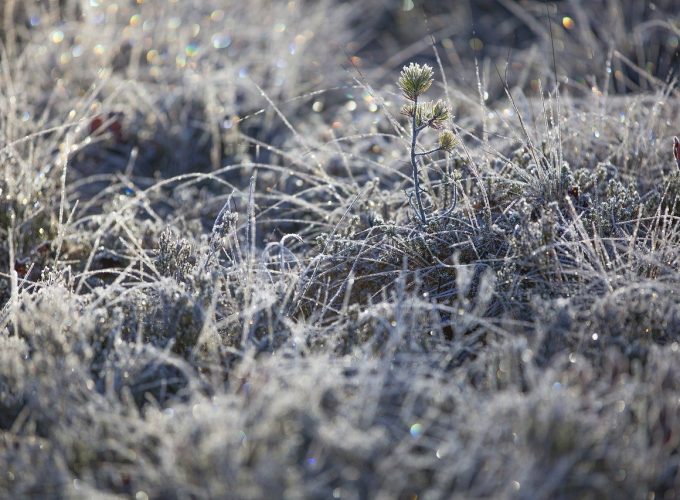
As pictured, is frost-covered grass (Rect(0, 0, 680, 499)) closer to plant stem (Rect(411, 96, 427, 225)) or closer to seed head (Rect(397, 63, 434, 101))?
plant stem (Rect(411, 96, 427, 225))

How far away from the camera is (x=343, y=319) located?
2424mm

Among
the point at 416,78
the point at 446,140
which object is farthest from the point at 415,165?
the point at 416,78

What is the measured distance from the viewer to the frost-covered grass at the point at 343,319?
1667mm

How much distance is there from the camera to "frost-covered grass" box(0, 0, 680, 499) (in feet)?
5.47

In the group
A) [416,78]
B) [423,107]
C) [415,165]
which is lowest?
[415,165]

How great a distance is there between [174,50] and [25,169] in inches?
76.1

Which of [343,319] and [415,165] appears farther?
[415,165]

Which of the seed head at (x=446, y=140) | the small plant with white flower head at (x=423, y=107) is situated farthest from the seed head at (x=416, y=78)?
the seed head at (x=446, y=140)

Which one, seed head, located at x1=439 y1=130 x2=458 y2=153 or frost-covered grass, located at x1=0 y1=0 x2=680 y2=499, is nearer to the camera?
frost-covered grass, located at x1=0 y1=0 x2=680 y2=499

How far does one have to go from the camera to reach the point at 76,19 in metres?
5.13

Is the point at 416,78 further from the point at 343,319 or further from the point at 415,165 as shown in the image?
the point at 343,319

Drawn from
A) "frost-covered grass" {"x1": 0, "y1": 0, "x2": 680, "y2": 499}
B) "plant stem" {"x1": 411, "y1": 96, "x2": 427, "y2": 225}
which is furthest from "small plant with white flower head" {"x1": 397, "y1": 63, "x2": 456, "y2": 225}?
"frost-covered grass" {"x1": 0, "y1": 0, "x2": 680, "y2": 499}

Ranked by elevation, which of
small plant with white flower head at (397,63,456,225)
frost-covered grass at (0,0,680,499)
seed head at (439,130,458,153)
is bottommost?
frost-covered grass at (0,0,680,499)

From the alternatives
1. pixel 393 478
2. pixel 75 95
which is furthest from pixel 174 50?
pixel 393 478
